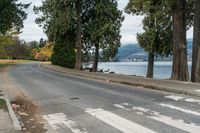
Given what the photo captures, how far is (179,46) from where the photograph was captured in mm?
24719

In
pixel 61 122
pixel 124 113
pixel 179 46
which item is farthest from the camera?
pixel 179 46

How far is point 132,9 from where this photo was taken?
3844 centimetres

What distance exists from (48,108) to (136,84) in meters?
7.88

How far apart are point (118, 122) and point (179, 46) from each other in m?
15.4

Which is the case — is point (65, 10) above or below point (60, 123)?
above

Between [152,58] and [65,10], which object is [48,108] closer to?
[152,58]

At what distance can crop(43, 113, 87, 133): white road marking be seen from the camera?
9.84 m

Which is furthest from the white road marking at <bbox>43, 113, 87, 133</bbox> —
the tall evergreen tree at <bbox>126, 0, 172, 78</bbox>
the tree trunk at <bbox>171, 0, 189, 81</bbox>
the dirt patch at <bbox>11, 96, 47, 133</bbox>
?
the tall evergreen tree at <bbox>126, 0, 172, 78</bbox>

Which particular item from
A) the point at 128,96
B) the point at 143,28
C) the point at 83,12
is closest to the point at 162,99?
the point at 128,96

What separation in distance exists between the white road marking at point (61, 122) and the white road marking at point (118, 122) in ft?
2.76

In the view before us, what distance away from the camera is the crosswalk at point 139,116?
933 centimetres

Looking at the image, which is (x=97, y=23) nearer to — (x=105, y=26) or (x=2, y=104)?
(x=105, y=26)

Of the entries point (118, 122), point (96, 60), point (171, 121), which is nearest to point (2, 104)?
point (118, 122)

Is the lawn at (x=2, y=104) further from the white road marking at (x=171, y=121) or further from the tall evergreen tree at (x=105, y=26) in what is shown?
the tall evergreen tree at (x=105, y=26)
